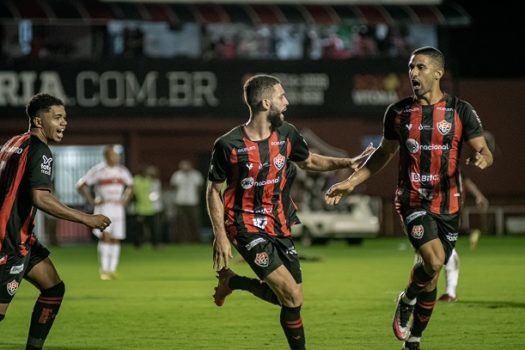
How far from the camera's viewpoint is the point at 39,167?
9.42 m

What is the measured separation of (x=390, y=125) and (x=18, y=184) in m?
3.15

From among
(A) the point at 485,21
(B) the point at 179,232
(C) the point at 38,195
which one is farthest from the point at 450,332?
(A) the point at 485,21

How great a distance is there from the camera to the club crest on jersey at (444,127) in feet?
34.0

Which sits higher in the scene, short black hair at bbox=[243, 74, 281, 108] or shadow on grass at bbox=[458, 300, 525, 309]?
short black hair at bbox=[243, 74, 281, 108]

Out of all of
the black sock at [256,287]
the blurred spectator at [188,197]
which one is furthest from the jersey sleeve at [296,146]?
the blurred spectator at [188,197]

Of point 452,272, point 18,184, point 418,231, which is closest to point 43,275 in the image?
point 18,184

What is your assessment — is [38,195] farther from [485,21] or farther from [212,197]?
[485,21]

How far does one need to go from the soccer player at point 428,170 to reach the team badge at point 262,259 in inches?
38.7

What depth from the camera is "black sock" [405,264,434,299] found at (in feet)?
34.3

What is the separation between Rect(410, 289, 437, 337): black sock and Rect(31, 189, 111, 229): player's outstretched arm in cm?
278

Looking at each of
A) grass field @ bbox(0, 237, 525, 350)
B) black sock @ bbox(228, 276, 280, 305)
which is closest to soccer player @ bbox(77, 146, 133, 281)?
grass field @ bbox(0, 237, 525, 350)

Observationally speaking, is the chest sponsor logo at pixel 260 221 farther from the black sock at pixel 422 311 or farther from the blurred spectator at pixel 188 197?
the blurred spectator at pixel 188 197

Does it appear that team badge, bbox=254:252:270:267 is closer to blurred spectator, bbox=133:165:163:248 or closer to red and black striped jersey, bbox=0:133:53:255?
red and black striped jersey, bbox=0:133:53:255

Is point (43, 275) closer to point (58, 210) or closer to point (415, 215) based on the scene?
point (58, 210)
